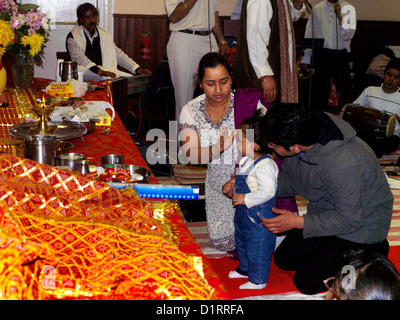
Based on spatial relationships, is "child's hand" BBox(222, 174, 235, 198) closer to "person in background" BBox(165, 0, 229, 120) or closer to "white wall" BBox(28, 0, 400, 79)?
"person in background" BBox(165, 0, 229, 120)

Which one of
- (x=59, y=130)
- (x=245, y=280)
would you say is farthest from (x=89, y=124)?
(x=245, y=280)

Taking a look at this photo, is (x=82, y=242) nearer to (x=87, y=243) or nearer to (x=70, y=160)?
(x=87, y=243)

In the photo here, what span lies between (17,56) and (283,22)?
1804 millimetres

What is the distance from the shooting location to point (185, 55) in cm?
475

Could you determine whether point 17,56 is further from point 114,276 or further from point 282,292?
point 114,276

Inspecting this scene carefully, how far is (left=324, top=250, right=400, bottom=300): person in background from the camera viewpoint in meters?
0.99

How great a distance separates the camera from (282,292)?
2.40m

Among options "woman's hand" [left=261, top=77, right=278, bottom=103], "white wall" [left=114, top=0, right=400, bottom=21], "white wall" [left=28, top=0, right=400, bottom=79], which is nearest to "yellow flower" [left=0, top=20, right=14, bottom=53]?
"woman's hand" [left=261, top=77, right=278, bottom=103]

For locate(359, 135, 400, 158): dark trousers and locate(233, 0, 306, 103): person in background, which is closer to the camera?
locate(233, 0, 306, 103): person in background

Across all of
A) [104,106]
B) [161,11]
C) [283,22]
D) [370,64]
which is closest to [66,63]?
[104,106]

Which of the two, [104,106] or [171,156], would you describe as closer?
[104,106]

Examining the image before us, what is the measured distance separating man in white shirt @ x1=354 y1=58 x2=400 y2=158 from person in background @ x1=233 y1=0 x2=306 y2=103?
1950mm

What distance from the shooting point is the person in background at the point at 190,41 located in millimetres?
4652

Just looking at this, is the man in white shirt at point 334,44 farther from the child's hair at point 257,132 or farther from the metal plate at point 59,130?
the metal plate at point 59,130
